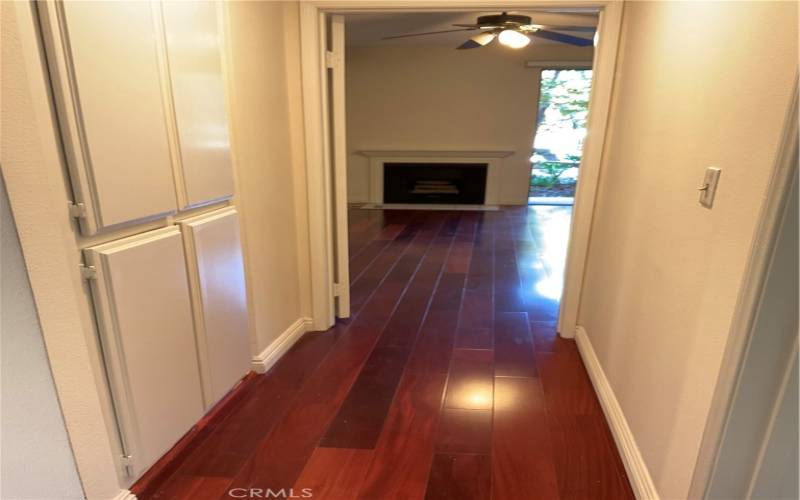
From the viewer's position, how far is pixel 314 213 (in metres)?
2.48

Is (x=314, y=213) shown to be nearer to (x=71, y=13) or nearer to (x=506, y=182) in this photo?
(x=71, y=13)

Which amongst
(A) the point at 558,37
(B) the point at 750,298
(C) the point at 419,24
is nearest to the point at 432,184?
(C) the point at 419,24

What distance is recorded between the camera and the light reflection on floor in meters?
3.51

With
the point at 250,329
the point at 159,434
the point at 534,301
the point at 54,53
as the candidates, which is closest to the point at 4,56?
the point at 54,53

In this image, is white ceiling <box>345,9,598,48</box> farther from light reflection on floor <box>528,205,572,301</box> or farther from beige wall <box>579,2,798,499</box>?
beige wall <box>579,2,798,499</box>

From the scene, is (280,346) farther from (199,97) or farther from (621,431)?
(621,431)

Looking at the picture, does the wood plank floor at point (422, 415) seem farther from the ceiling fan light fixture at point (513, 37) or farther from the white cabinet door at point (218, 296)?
the ceiling fan light fixture at point (513, 37)

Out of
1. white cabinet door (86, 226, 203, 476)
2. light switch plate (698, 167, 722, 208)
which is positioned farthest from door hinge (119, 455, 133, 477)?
light switch plate (698, 167, 722, 208)

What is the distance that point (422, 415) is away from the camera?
6.26ft

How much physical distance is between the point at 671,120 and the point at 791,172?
740mm

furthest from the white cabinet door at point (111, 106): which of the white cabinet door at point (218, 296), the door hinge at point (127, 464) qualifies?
the door hinge at point (127, 464)

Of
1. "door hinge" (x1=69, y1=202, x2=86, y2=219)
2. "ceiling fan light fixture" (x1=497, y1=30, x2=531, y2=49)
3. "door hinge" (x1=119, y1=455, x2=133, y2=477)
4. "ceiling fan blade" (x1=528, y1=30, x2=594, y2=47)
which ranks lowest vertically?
"door hinge" (x1=119, y1=455, x2=133, y2=477)

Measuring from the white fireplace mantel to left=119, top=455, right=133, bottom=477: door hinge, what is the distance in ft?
20.3

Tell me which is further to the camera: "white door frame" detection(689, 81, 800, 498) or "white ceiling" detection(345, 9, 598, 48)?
"white ceiling" detection(345, 9, 598, 48)
